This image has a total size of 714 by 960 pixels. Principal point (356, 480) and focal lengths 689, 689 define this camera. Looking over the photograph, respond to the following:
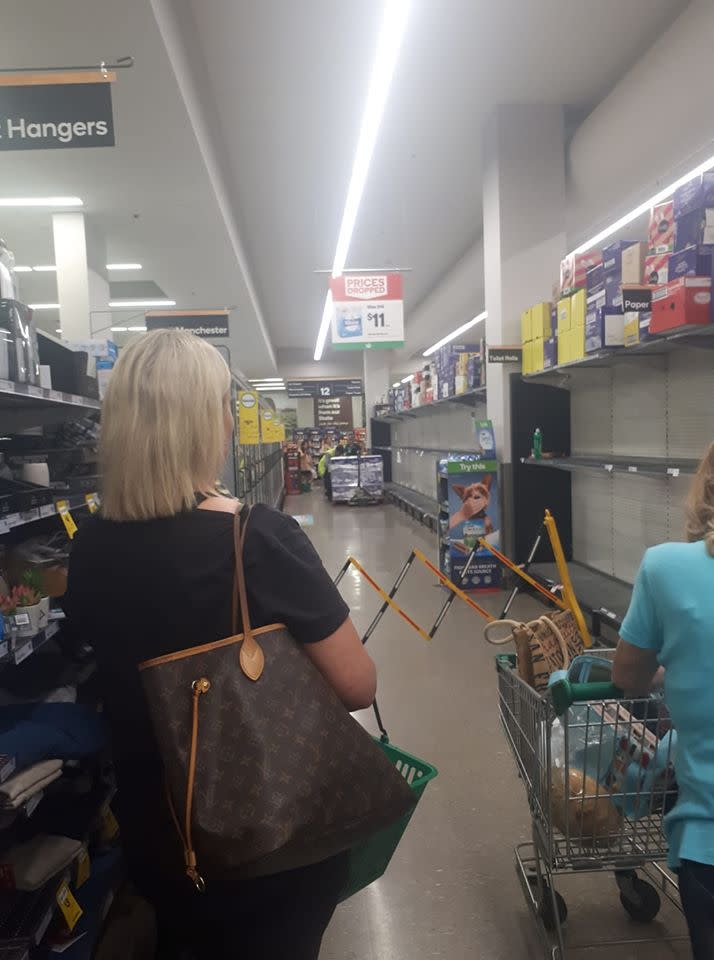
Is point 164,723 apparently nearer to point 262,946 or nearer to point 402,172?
point 262,946

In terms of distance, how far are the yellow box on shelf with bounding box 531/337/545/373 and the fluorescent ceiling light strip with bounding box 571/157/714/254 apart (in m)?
1.35

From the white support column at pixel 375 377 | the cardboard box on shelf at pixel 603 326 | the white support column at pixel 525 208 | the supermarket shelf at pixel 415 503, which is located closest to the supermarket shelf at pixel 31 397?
the cardboard box on shelf at pixel 603 326

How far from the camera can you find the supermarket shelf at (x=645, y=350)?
391cm

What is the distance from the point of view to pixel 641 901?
2.23 meters

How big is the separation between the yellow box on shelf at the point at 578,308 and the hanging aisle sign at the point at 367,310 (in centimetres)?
478

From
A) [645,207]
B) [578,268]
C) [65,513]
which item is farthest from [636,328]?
[65,513]

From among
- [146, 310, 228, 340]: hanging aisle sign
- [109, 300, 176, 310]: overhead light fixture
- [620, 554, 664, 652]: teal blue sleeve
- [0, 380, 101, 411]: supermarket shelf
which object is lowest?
[620, 554, 664, 652]: teal blue sleeve

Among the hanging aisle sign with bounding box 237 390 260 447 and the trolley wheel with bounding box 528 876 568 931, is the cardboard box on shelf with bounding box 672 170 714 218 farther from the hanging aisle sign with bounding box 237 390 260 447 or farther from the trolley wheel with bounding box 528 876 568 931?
the hanging aisle sign with bounding box 237 390 260 447

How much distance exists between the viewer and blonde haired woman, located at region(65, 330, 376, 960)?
114 centimetres

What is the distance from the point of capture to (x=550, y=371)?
5957mm

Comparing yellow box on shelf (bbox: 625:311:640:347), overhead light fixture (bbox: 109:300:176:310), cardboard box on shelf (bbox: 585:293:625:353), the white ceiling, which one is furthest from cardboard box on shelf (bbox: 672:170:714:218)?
overhead light fixture (bbox: 109:300:176:310)

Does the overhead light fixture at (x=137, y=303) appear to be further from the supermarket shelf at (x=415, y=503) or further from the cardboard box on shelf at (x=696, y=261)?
the cardboard box on shelf at (x=696, y=261)

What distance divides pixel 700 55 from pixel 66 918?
5993mm

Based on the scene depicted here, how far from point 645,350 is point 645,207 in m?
1.89
